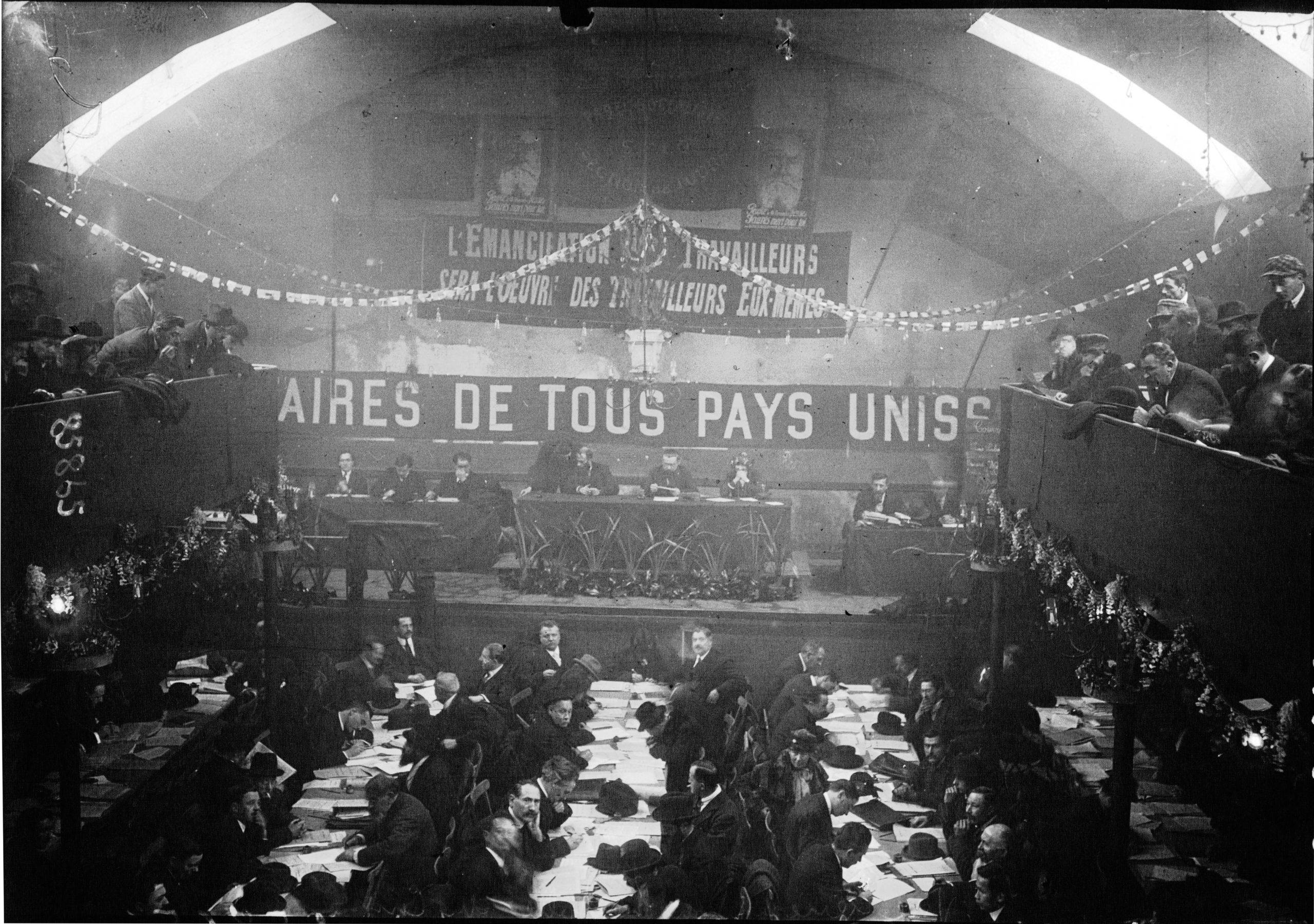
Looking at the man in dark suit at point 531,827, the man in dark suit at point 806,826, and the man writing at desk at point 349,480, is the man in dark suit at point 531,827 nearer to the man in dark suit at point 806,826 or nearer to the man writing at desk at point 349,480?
the man in dark suit at point 806,826

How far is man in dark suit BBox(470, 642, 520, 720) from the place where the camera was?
3.99 metres

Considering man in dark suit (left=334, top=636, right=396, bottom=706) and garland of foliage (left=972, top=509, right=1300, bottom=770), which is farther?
man in dark suit (left=334, top=636, right=396, bottom=706)

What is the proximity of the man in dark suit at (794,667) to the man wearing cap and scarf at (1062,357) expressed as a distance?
1.38 meters

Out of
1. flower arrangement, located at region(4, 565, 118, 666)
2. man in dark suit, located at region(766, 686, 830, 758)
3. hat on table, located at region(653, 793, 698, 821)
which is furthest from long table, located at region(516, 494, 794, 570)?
flower arrangement, located at region(4, 565, 118, 666)

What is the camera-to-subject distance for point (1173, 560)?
3.80 metres

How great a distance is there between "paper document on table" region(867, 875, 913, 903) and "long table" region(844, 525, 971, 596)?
107 centimetres

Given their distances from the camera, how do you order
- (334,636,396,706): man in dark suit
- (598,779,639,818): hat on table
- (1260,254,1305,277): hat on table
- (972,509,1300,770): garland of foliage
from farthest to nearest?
1. (334,636,396,706): man in dark suit
2. (598,779,639,818): hat on table
3. (1260,254,1305,277): hat on table
4. (972,509,1300,770): garland of foliage

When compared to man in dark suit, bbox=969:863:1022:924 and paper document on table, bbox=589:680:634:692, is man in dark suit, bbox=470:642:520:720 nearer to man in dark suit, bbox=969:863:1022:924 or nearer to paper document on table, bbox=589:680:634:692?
paper document on table, bbox=589:680:634:692

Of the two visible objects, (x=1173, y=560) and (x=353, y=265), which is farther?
(x=353, y=265)

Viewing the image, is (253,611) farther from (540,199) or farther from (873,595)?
(873,595)

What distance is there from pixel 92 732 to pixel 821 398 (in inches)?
124

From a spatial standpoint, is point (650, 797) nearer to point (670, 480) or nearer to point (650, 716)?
point (650, 716)

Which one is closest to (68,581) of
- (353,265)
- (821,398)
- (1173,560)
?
(353,265)

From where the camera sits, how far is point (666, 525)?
4078 mm
